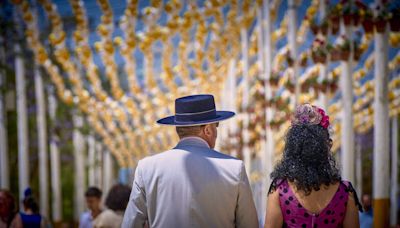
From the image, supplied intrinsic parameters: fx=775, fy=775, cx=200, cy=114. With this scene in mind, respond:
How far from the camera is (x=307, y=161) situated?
4945 millimetres

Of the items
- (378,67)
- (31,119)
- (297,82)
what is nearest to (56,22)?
(297,82)

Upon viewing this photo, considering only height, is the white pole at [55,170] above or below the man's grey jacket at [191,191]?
below

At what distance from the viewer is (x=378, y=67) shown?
10641mm

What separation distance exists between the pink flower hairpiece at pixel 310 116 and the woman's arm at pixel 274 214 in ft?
1.69

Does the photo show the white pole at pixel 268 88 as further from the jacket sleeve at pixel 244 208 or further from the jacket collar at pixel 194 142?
the jacket sleeve at pixel 244 208

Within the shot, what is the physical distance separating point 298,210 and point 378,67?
6180mm

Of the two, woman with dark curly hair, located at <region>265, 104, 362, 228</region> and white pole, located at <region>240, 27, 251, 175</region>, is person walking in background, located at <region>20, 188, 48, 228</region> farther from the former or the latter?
white pole, located at <region>240, 27, 251, 175</region>

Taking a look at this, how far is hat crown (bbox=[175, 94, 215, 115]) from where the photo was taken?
5148mm

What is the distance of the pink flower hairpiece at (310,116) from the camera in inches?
200

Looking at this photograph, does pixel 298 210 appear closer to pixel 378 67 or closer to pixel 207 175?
pixel 207 175

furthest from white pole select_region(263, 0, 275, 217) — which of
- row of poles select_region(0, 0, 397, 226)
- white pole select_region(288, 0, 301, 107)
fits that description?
white pole select_region(288, 0, 301, 107)

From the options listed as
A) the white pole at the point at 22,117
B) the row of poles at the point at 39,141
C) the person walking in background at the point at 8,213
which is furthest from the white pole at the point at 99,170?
the person walking in background at the point at 8,213

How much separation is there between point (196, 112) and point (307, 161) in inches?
31.4

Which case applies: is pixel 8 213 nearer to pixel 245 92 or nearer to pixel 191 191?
pixel 191 191
